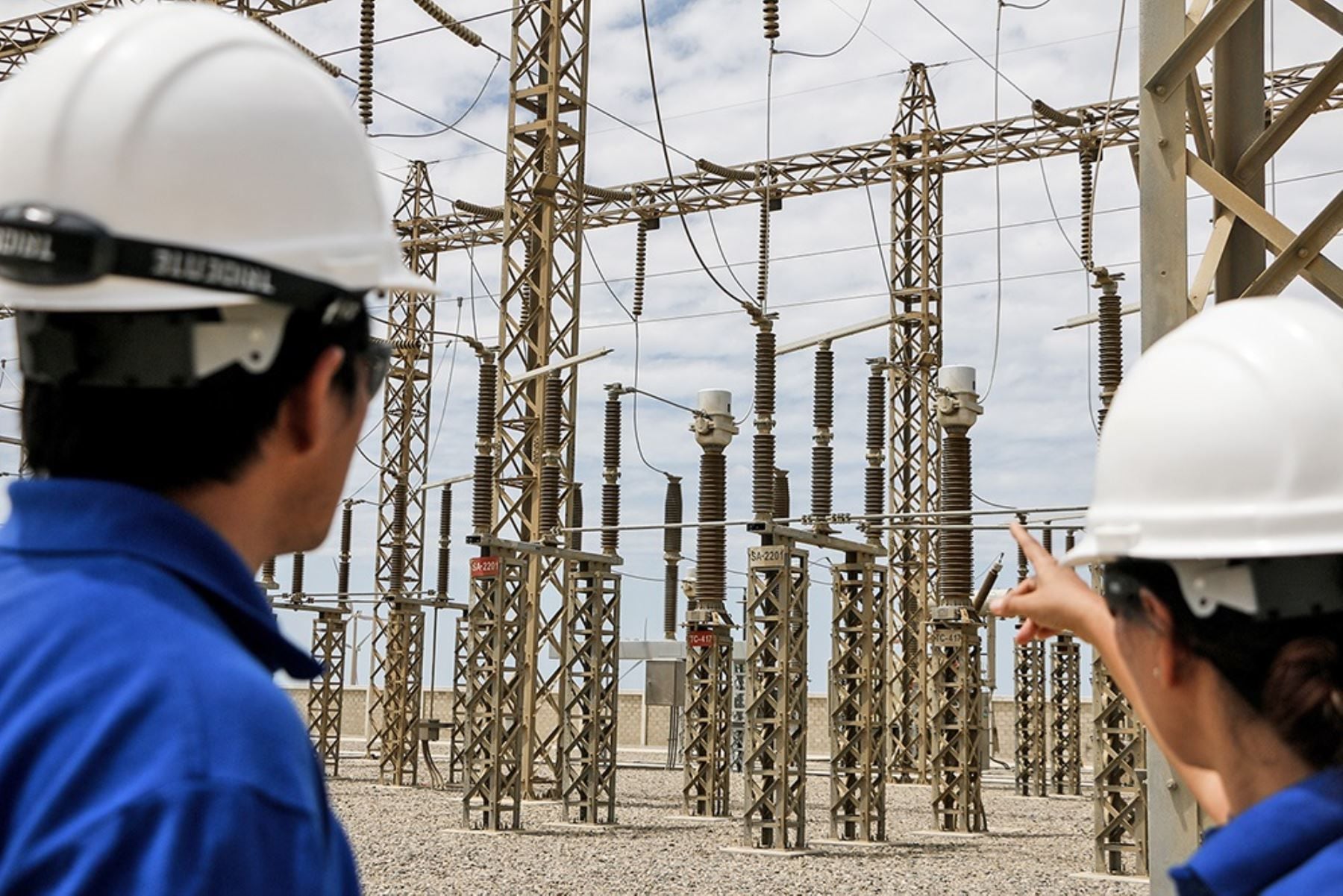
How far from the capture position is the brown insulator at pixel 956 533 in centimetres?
1299

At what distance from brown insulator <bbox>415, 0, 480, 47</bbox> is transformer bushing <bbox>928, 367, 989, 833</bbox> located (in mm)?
6567

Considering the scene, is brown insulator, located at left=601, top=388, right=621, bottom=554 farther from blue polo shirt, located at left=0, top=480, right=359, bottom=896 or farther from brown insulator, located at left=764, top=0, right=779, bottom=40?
blue polo shirt, located at left=0, top=480, right=359, bottom=896

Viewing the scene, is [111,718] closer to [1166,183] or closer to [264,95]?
[264,95]

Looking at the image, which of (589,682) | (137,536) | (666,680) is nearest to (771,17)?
(589,682)

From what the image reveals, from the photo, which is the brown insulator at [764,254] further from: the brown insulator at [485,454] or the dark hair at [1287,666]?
the dark hair at [1287,666]

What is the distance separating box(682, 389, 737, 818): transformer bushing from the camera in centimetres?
1316

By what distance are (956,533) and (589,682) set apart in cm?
365

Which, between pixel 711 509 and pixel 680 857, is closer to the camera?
pixel 680 857

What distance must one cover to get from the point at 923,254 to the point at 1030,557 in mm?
18194

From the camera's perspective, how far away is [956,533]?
43.6ft

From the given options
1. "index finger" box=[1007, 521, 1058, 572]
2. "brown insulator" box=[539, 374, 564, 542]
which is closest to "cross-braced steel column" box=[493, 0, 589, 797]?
"brown insulator" box=[539, 374, 564, 542]

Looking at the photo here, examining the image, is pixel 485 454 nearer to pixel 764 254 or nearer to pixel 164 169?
pixel 764 254

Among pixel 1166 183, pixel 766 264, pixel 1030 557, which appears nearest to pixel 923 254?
pixel 766 264

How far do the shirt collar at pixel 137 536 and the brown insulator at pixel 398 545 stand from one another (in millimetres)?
18329
